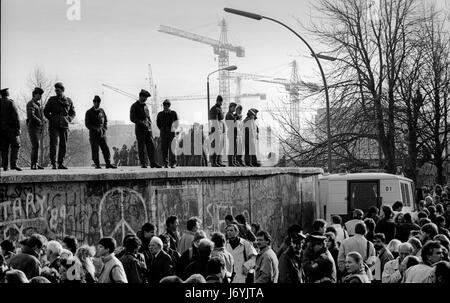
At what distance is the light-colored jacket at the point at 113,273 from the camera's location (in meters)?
9.01

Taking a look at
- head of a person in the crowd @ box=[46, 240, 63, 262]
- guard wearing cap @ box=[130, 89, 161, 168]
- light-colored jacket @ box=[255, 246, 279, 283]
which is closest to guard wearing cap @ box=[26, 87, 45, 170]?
guard wearing cap @ box=[130, 89, 161, 168]

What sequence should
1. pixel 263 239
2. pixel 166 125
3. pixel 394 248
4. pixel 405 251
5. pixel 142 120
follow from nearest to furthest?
pixel 405 251
pixel 263 239
pixel 394 248
pixel 142 120
pixel 166 125

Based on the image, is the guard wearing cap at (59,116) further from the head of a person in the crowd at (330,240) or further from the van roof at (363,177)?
the van roof at (363,177)

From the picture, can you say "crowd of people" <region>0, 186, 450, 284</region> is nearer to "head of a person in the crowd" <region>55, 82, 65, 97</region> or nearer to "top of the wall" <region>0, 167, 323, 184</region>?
"top of the wall" <region>0, 167, 323, 184</region>

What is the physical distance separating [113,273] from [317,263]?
229cm

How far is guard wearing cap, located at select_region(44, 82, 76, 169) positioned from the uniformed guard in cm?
462

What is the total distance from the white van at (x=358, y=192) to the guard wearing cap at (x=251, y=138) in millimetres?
2336

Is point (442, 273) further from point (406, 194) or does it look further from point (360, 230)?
point (406, 194)

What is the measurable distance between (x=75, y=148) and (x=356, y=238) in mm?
48092

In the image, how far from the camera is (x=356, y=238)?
12.4m

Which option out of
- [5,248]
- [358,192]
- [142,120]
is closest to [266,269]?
[5,248]

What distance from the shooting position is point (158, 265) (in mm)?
10180
